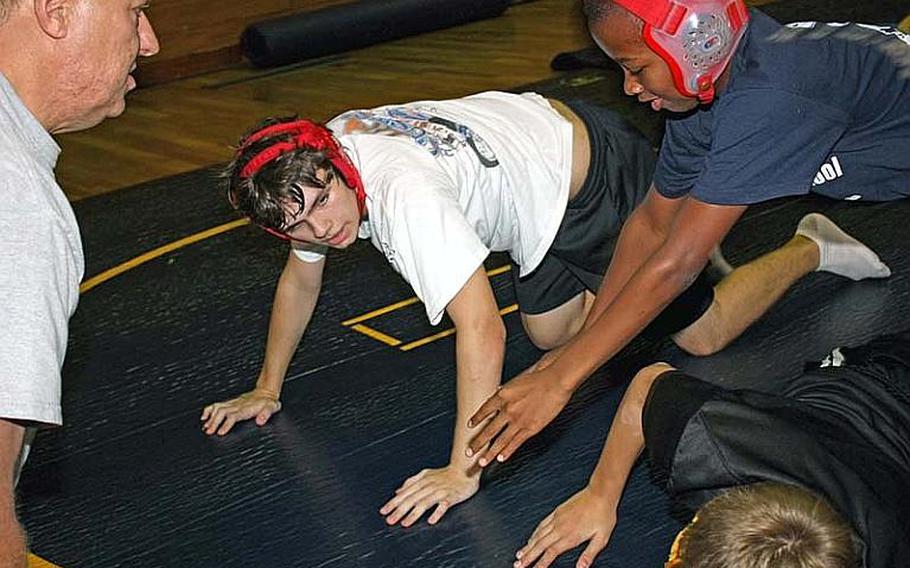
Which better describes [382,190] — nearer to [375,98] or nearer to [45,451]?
[45,451]

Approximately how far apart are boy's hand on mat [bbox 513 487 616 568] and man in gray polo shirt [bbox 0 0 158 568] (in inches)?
54.0

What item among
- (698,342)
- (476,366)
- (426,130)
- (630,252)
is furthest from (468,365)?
(698,342)

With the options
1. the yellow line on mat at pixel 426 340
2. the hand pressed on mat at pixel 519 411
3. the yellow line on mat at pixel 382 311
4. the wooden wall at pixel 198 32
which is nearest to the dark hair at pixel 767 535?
the hand pressed on mat at pixel 519 411

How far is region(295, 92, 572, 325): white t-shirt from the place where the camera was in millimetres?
3086

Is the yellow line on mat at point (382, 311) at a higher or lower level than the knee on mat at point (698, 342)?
lower

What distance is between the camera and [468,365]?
10.2ft

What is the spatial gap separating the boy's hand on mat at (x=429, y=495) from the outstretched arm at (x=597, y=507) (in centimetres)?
24

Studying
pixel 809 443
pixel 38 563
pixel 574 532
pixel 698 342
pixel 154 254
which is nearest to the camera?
pixel 809 443

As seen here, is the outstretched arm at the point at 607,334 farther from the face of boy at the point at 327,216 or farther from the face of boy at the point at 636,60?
the face of boy at the point at 327,216

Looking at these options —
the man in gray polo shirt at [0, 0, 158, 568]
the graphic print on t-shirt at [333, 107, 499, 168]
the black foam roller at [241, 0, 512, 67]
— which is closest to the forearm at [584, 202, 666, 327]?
the graphic print on t-shirt at [333, 107, 499, 168]

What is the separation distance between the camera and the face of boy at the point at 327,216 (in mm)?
3090

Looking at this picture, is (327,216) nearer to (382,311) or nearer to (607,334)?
(607,334)

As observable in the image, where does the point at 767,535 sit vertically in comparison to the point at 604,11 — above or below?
below

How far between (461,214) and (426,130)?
14.9 inches
